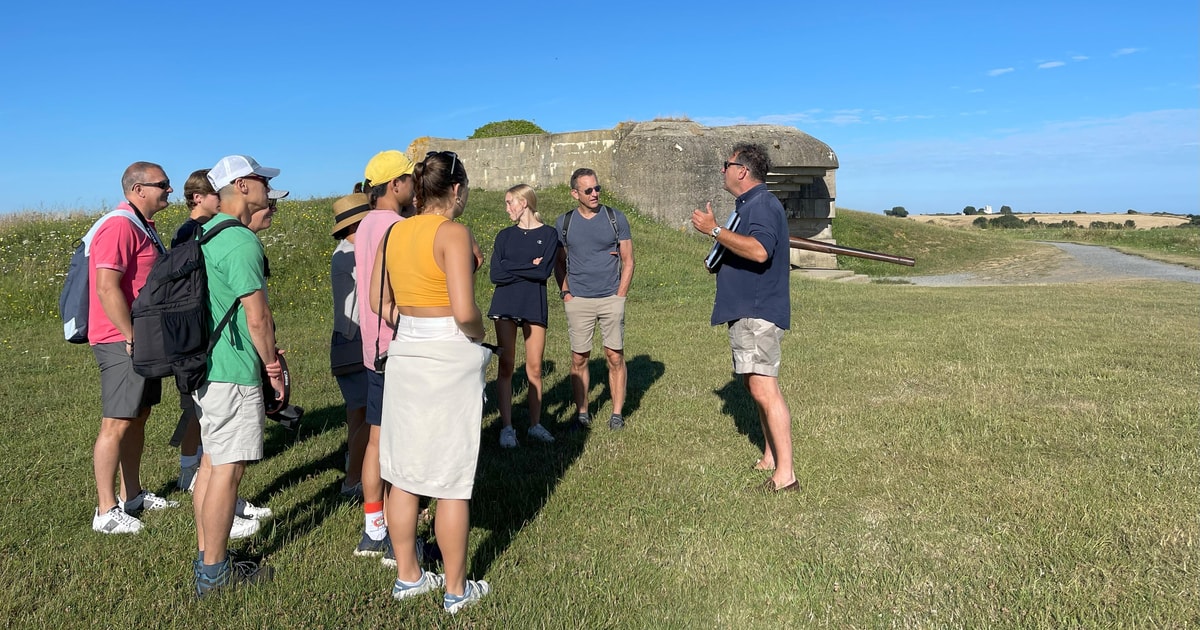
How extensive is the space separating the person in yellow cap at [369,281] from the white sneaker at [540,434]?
2.04 metres

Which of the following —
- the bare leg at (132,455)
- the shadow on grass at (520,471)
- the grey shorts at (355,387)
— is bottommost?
the shadow on grass at (520,471)

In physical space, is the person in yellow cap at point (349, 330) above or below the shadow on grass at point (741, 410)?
above

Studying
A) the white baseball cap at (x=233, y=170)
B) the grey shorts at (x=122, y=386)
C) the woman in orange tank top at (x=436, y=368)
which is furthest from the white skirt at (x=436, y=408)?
the grey shorts at (x=122, y=386)

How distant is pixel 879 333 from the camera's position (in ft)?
35.0

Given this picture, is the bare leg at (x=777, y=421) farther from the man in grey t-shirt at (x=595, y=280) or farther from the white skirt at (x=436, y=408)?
the white skirt at (x=436, y=408)

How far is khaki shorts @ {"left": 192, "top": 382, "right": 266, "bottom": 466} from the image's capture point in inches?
143

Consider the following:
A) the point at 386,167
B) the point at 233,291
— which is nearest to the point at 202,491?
the point at 233,291

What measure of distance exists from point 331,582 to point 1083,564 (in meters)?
3.33

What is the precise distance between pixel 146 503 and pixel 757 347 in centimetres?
358

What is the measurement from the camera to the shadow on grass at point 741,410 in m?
6.20

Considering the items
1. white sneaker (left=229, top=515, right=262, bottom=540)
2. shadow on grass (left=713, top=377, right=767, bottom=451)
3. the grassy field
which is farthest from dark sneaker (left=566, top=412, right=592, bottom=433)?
white sneaker (left=229, top=515, right=262, bottom=540)

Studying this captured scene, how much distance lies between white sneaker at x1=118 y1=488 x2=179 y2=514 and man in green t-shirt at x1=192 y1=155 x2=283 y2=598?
1.32m

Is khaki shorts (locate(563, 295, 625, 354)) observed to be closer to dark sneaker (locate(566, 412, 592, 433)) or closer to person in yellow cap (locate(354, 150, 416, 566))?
A: dark sneaker (locate(566, 412, 592, 433))

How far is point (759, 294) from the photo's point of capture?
493cm
